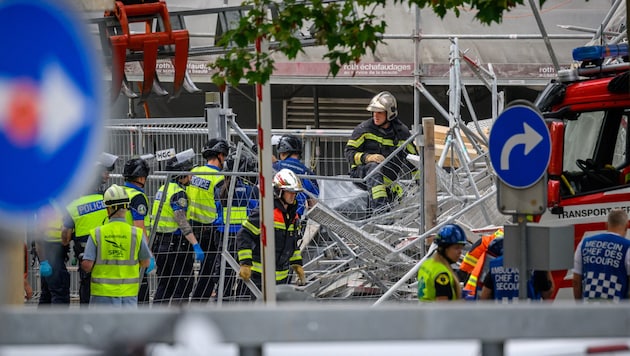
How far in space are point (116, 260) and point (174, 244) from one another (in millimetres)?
2477

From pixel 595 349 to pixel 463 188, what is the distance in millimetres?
9418

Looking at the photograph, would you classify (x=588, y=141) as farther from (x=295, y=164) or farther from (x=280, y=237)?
(x=295, y=164)

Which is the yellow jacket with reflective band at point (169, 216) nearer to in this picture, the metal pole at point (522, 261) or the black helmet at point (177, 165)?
the black helmet at point (177, 165)

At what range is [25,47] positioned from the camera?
126 inches

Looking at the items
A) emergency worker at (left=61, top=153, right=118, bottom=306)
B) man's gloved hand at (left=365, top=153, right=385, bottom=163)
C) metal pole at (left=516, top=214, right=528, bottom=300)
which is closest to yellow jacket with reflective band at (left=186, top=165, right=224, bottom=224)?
emergency worker at (left=61, top=153, right=118, bottom=306)

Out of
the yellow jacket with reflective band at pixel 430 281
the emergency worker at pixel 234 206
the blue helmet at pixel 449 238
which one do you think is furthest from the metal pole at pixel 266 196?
the emergency worker at pixel 234 206

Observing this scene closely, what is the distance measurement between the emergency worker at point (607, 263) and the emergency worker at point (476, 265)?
0.69 meters

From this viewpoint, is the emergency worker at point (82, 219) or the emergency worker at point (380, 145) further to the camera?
the emergency worker at point (380, 145)

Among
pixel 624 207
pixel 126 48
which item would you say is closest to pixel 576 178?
pixel 624 207

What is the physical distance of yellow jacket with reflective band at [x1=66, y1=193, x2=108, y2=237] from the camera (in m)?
12.1

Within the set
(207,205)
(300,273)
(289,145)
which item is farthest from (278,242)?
(289,145)

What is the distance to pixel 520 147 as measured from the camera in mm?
8328

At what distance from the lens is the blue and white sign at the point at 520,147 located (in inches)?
323

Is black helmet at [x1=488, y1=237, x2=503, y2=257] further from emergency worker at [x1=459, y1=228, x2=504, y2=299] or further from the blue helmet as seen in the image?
the blue helmet
